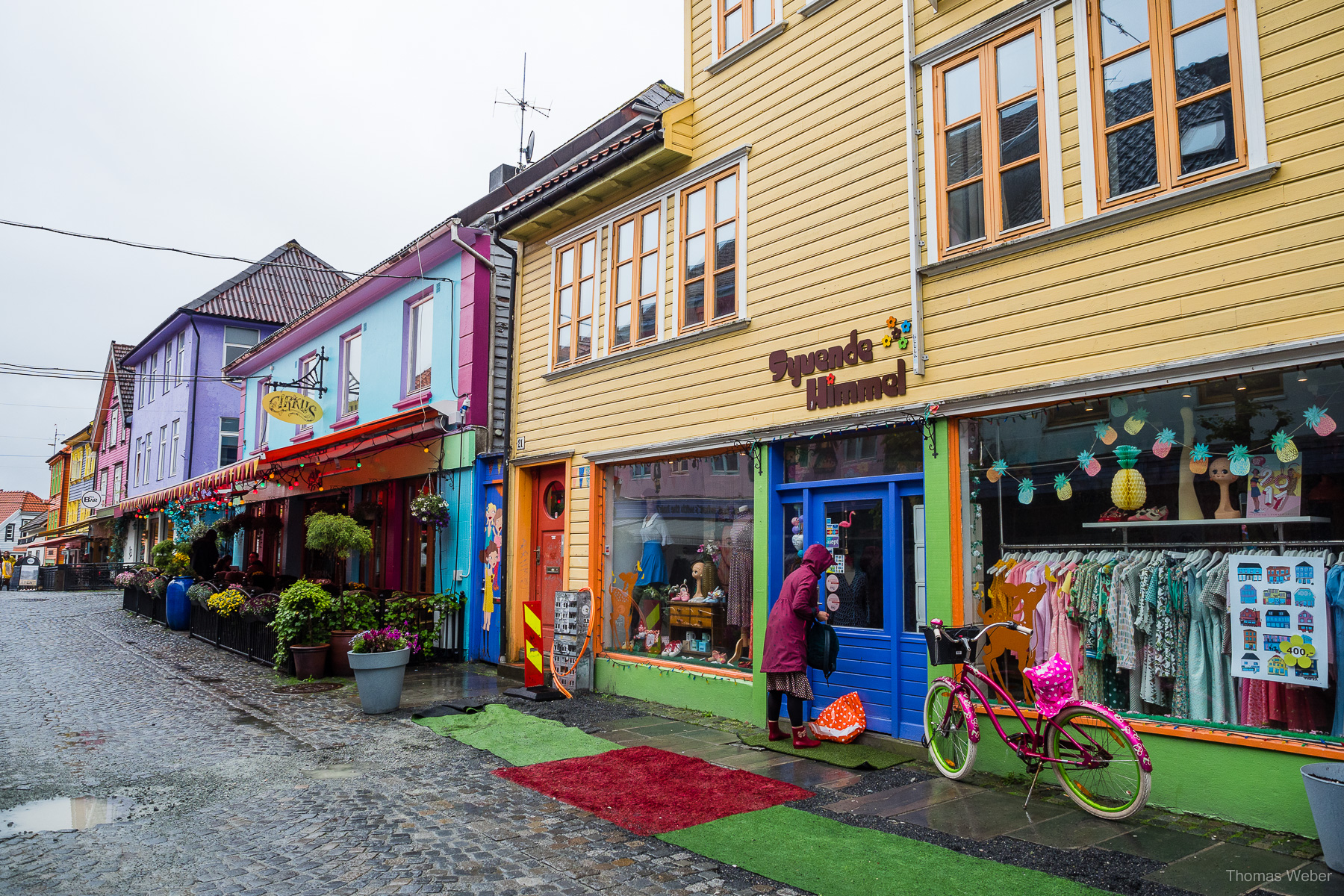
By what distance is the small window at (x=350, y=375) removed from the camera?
18.2 m

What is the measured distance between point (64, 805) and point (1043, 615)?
286 inches

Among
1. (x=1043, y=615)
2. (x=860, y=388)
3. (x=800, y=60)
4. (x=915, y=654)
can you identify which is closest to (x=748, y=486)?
(x=860, y=388)

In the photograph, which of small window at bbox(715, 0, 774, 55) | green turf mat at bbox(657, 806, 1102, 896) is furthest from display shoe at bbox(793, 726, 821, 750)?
small window at bbox(715, 0, 774, 55)

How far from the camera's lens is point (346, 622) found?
40.9 ft

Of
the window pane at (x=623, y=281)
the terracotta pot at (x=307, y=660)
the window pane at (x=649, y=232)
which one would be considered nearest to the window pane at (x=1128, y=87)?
the window pane at (x=649, y=232)

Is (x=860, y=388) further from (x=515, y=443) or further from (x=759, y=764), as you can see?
(x=515, y=443)

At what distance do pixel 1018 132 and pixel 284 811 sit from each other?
745 centimetres

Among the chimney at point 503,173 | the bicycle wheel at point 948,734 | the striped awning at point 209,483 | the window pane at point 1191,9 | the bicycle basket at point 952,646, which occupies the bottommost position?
the bicycle wheel at point 948,734

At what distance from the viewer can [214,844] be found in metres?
5.38

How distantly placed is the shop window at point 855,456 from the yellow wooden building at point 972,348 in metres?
0.03

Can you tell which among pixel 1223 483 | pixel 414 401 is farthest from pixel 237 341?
pixel 1223 483

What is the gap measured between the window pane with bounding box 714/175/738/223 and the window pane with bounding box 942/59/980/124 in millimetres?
2735

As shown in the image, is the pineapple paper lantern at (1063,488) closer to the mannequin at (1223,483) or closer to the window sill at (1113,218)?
the mannequin at (1223,483)

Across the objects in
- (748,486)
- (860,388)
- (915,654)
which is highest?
(860,388)
